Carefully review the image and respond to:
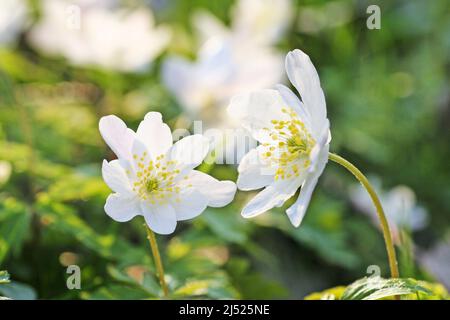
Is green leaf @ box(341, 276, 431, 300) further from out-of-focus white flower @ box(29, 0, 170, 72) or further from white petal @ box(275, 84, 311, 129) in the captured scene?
out-of-focus white flower @ box(29, 0, 170, 72)

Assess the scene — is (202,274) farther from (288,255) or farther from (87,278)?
(288,255)

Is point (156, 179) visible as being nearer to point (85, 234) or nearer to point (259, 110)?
point (259, 110)

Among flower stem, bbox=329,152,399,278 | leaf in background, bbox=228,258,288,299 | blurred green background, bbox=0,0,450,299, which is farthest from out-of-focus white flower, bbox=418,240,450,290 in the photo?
flower stem, bbox=329,152,399,278

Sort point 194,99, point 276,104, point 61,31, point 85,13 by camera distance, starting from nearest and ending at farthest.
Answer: point 276,104, point 194,99, point 61,31, point 85,13

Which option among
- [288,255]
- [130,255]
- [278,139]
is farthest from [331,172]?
[278,139]

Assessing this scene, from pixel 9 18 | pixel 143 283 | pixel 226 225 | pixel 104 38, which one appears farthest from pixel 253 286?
pixel 9 18
